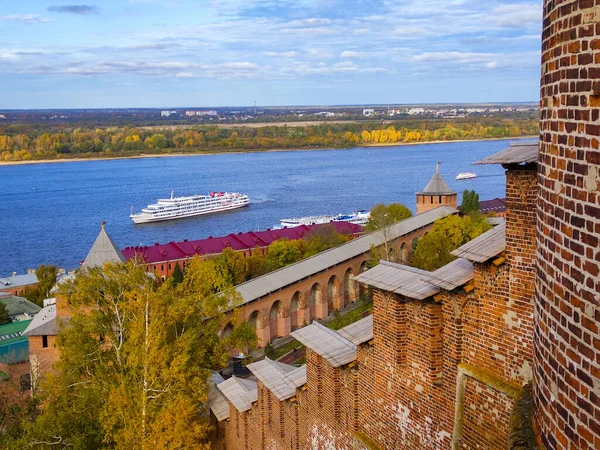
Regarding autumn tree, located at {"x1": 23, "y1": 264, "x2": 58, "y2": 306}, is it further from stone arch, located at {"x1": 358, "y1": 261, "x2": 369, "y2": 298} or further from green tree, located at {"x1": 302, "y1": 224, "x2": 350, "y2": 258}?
stone arch, located at {"x1": 358, "y1": 261, "x2": 369, "y2": 298}

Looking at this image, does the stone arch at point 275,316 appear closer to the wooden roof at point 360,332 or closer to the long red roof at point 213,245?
the long red roof at point 213,245

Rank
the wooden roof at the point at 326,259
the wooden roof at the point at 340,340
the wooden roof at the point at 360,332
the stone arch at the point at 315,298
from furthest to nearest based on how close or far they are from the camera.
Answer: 1. the stone arch at the point at 315,298
2. the wooden roof at the point at 326,259
3. the wooden roof at the point at 340,340
4. the wooden roof at the point at 360,332

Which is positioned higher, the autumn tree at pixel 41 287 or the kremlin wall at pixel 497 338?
the kremlin wall at pixel 497 338

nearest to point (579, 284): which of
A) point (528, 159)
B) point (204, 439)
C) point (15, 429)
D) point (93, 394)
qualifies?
point (528, 159)

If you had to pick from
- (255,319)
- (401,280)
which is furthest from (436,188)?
(401,280)

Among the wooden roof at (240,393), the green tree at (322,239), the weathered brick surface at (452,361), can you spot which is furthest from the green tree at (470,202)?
the weathered brick surface at (452,361)

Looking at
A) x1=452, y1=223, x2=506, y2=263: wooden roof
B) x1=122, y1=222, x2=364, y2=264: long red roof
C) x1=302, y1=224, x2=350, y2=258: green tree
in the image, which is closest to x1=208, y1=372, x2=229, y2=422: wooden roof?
x1=452, y1=223, x2=506, y2=263: wooden roof
